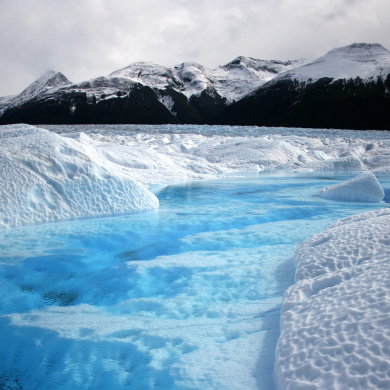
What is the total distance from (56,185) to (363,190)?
236 inches

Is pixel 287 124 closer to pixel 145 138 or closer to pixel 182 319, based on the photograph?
pixel 145 138

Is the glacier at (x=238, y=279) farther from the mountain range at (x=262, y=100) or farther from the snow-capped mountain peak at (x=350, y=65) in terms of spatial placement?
the snow-capped mountain peak at (x=350, y=65)

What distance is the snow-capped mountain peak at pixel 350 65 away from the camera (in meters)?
80.4

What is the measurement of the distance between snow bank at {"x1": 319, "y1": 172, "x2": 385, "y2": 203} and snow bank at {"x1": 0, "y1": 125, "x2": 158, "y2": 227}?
4.27m

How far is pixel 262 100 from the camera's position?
90.9 m

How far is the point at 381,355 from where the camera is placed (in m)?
1.30

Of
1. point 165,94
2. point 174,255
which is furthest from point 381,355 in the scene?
point 165,94

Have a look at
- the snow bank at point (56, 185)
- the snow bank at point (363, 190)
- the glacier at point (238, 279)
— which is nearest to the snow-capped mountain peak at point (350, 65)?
the snow bank at point (363, 190)

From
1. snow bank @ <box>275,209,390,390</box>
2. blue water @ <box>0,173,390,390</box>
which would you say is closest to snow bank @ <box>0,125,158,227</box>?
blue water @ <box>0,173,390,390</box>

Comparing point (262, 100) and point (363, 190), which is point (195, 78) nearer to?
point (262, 100)

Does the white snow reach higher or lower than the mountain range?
higher

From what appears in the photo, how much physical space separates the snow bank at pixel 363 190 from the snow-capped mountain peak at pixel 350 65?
8097 cm

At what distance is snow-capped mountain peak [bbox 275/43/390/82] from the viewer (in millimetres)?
80375

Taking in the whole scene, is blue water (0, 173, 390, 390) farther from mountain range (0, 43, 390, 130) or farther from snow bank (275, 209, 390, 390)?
mountain range (0, 43, 390, 130)
